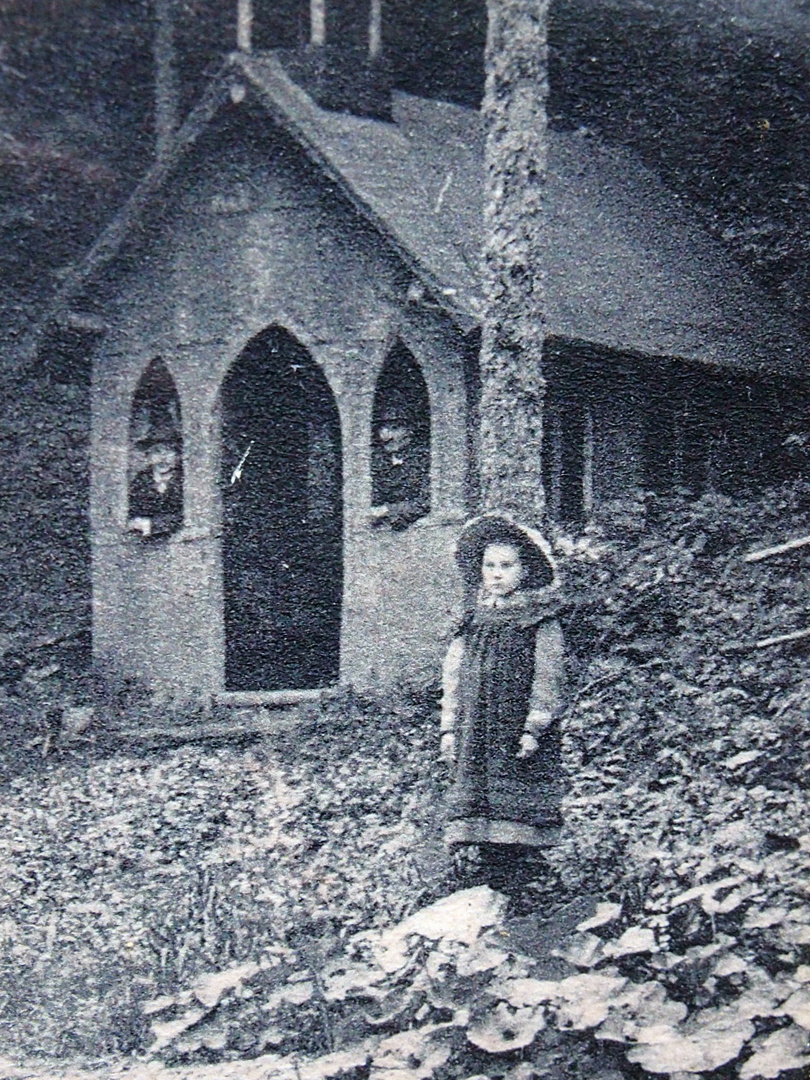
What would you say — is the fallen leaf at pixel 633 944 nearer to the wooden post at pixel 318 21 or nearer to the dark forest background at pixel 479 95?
the dark forest background at pixel 479 95

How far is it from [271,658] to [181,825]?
68 cm

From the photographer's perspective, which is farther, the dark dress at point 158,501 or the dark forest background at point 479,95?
the dark dress at point 158,501

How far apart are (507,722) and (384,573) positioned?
708mm

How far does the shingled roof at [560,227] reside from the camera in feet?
11.5

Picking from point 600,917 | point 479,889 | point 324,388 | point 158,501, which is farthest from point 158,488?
point 600,917

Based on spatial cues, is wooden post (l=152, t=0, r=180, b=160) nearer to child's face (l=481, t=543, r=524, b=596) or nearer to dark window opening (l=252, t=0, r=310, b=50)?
→ dark window opening (l=252, t=0, r=310, b=50)

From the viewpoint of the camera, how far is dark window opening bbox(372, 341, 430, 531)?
140 inches

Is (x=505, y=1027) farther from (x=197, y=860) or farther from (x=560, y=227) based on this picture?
(x=560, y=227)

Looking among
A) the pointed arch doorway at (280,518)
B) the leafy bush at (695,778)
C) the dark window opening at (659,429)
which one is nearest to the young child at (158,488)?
the pointed arch doorway at (280,518)

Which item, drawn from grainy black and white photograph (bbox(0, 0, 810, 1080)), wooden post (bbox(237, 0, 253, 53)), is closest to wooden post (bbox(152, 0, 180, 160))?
grainy black and white photograph (bbox(0, 0, 810, 1080))

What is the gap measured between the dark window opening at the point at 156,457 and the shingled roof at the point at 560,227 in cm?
44

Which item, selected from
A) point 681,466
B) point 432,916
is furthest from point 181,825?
point 681,466

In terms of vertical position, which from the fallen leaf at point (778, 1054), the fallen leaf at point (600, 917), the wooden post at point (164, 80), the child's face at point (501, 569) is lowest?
the fallen leaf at point (778, 1054)

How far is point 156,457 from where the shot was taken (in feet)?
11.8
